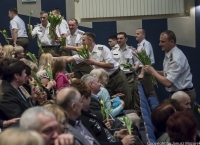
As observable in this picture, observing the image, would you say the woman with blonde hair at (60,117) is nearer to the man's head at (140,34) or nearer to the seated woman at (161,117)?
the seated woman at (161,117)

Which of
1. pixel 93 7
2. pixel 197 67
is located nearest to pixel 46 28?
pixel 93 7

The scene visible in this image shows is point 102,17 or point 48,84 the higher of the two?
point 102,17

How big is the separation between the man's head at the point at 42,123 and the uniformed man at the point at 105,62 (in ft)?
13.4

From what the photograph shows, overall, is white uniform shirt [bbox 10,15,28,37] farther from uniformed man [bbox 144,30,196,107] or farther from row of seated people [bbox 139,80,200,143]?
row of seated people [bbox 139,80,200,143]

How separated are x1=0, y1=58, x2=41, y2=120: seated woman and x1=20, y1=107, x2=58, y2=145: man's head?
56.7 inches

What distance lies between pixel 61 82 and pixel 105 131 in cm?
155

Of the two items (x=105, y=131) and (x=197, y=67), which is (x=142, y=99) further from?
(x=197, y=67)

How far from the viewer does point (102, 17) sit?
9.64 metres

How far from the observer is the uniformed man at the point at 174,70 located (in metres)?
5.31

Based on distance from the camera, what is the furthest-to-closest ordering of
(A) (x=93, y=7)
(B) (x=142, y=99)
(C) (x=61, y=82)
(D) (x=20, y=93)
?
(A) (x=93, y=7)
(C) (x=61, y=82)
(B) (x=142, y=99)
(D) (x=20, y=93)

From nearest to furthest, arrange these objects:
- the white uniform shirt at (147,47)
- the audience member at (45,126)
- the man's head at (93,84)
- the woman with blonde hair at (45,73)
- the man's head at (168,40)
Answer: the audience member at (45,126), the man's head at (93,84), the woman with blonde hair at (45,73), the man's head at (168,40), the white uniform shirt at (147,47)

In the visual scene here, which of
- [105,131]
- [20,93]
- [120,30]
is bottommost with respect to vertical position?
[105,131]

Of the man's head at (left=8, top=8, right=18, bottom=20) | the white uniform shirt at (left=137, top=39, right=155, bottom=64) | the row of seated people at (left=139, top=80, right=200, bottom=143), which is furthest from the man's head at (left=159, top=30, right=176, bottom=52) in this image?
the man's head at (left=8, top=8, right=18, bottom=20)

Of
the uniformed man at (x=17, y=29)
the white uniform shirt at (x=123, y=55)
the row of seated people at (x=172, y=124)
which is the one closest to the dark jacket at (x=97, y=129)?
the row of seated people at (x=172, y=124)
